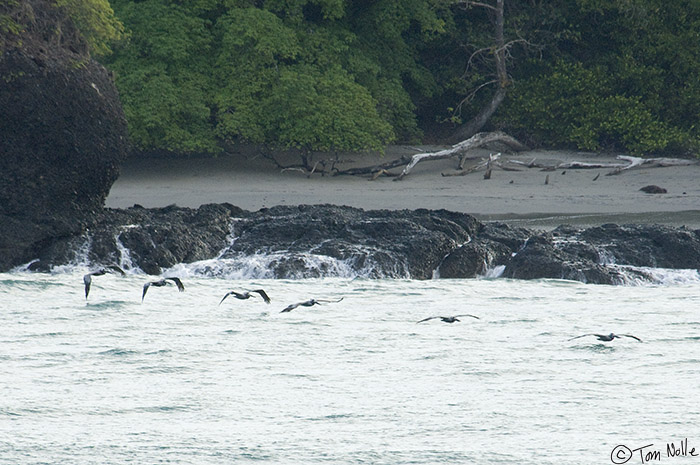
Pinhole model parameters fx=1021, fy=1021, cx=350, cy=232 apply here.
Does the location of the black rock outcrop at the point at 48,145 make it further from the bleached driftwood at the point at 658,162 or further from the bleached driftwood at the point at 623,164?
the bleached driftwood at the point at 658,162

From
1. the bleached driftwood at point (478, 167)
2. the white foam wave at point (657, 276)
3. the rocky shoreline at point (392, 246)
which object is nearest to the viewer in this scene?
the white foam wave at point (657, 276)

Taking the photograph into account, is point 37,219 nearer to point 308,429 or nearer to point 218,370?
point 218,370

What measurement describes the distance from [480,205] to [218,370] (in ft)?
31.9

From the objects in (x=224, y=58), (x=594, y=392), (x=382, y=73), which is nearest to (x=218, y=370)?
(x=594, y=392)

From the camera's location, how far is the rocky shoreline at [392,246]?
13.8 metres

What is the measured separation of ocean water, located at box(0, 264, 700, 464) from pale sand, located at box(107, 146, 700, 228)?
4.85 metres

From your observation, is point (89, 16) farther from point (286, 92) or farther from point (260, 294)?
point (286, 92)

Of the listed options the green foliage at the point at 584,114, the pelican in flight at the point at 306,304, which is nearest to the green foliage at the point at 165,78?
the green foliage at the point at 584,114

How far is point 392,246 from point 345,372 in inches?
161

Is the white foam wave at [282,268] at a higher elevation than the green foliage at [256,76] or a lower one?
lower

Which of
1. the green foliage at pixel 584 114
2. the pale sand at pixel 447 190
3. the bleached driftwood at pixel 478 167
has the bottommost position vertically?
the pale sand at pixel 447 190

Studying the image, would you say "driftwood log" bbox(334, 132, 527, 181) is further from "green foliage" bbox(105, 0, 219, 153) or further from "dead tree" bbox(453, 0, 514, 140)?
"green foliage" bbox(105, 0, 219, 153)

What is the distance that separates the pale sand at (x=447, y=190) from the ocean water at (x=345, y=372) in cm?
485

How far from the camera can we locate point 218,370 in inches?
403
